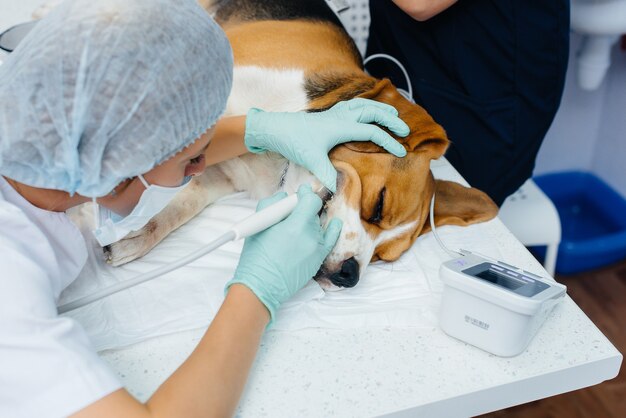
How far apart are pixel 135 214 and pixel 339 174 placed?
478mm

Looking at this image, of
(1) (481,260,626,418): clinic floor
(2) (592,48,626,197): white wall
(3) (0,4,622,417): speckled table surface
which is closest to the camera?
(3) (0,4,622,417): speckled table surface

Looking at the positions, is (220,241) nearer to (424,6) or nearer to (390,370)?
(390,370)

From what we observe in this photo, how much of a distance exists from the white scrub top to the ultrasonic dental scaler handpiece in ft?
0.48

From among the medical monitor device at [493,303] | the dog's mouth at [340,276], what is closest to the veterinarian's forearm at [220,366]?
the dog's mouth at [340,276]

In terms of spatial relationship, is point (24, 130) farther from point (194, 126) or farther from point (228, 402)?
point (228, 402)

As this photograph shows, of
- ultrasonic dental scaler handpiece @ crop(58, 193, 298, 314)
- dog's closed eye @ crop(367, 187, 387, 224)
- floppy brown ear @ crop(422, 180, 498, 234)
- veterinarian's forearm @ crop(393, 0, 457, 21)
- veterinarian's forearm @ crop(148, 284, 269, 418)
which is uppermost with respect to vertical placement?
veterinarian's forearm @ crop(393, 0, 457, 21)

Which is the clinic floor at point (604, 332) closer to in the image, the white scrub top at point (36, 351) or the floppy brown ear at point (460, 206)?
the floppy brown ear at point (460, 206)

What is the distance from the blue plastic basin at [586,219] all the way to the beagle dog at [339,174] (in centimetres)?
144

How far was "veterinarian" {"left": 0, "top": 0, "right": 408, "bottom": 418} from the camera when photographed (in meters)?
0.85

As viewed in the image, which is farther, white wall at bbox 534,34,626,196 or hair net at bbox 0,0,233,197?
white wall at bbox 534,34,626,196

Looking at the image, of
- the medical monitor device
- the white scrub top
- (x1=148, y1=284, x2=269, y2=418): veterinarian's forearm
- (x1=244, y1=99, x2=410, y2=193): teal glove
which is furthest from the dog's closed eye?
the white scrub top

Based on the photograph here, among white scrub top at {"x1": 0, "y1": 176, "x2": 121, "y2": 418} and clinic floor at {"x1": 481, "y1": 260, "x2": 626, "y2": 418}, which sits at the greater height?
white scrub top at {"x1": 0, "y1": 176, "x2": 121, "y2": 418}

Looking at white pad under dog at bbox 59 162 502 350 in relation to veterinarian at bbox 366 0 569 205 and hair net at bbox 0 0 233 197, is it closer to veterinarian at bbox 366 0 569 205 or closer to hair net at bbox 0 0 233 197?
hair net at bbox 0 0 233 197

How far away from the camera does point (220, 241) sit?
3.71ft
